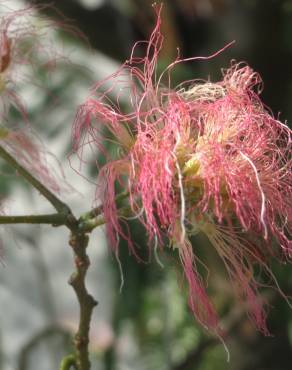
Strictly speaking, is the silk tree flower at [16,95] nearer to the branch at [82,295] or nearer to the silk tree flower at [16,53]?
the silk tree flower at [16,53]

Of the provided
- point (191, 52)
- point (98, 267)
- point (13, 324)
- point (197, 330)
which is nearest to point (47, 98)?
point (191, 52)

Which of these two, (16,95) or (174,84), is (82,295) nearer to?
(16,95)

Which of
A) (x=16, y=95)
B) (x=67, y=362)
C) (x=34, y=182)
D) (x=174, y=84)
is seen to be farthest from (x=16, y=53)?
(x=174, y=84)

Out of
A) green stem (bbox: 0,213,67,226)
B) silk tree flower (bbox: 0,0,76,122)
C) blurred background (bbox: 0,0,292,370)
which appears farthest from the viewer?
blurred background (bbox: 0,0,292,370)

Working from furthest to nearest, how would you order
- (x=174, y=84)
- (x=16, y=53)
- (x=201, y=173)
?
1. (x=174, y=84)
2. (x=16, y=53)
3. (x=201, y=173)

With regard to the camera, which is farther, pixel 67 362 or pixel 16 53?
pixel 16 53

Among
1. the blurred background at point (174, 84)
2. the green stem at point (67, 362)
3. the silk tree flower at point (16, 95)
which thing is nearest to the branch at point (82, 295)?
the green stem at point (67, 362)

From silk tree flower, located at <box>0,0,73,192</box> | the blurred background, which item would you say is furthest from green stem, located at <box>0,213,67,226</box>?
the blurred background

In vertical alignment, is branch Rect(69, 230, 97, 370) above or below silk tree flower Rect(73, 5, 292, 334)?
below

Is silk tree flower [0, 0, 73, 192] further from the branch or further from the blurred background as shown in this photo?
the blurred background

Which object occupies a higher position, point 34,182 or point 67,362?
point 34,182
